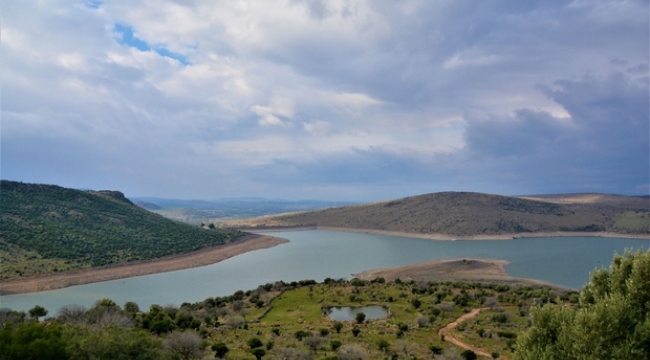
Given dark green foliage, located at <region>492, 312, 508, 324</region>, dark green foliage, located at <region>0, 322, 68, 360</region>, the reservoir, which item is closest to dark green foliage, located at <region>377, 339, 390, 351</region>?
dark green foliage, located at <region>492, 312, 508, 324</region>

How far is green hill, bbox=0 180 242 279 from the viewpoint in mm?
61250

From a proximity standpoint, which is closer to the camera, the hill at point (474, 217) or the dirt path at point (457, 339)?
the dirt path at point (457, 339)

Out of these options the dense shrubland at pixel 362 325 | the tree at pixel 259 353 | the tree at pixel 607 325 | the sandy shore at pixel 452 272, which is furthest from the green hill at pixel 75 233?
the tree at pixel 607 325

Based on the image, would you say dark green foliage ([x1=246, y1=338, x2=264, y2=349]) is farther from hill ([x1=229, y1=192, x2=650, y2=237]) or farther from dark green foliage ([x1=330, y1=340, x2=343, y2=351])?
hill ([x1=229, y1=192, x2=650, y2=237])

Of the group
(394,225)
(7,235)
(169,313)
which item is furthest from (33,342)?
(394,225)

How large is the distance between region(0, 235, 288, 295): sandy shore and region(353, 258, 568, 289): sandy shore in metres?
30.2

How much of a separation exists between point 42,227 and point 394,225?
3619 inches

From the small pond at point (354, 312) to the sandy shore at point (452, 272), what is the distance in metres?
22.8

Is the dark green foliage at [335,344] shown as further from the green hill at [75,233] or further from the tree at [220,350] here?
the green hill at [75,233]

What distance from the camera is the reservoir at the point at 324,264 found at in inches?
2019

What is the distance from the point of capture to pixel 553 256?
77.7 m

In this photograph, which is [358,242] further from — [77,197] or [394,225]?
[77,197]

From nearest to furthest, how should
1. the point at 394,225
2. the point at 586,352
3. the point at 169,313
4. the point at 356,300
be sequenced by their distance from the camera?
the point at 586,352, the point at 169,313, the point at 356,300, the point at 394,225

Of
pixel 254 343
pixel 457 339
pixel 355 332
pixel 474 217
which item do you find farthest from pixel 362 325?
pixel 474 217
